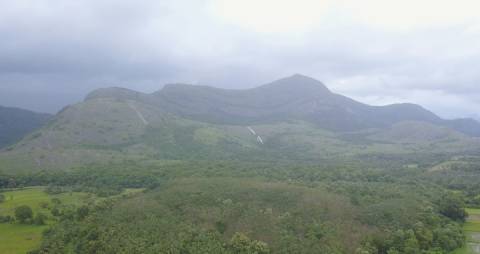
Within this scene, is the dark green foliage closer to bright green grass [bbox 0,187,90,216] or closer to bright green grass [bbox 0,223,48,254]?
bright green grass [bbox 0,223,48,254]

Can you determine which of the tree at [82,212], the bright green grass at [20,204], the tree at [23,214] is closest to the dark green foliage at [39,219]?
the bright green grass at [20,204]

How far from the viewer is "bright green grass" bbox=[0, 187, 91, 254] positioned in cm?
11969

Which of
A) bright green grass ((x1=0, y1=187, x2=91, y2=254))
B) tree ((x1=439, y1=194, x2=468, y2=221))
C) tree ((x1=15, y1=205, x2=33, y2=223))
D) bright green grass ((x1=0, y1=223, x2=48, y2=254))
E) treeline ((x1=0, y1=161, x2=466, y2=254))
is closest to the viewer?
treeline ((x1=0, y1=161, x2=466, y2=254))

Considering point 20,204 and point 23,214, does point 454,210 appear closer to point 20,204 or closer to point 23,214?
point 23,214

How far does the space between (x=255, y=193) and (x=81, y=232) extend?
188ft

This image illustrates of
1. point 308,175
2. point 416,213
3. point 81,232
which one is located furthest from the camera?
point 308,175

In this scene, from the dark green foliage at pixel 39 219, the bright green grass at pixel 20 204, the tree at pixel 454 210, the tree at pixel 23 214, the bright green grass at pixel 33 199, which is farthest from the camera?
the bright green grass at pixel 33 199

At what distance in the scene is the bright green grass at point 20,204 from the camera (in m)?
120

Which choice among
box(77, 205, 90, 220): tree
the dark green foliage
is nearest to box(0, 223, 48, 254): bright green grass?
the dark green foliage

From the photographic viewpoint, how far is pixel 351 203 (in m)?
135

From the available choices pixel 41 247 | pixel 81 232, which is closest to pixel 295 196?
pixel 81 232

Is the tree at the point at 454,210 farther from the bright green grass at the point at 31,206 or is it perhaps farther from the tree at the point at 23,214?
the tree at the point at 23,214

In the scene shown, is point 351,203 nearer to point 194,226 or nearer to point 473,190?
point 194,226

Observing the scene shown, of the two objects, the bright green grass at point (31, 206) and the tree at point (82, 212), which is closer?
the bright green grass at point (31, 206)
